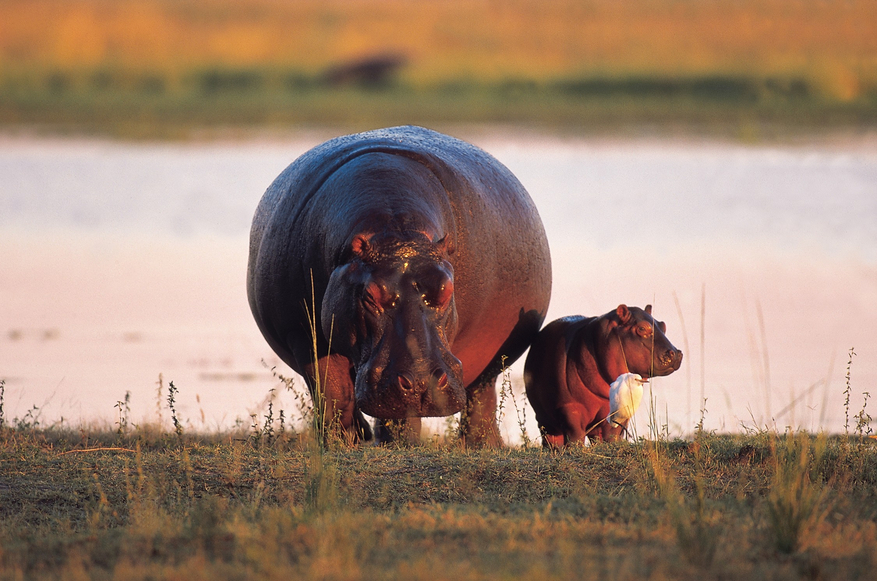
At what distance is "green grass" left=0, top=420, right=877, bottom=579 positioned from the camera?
3.88 meters

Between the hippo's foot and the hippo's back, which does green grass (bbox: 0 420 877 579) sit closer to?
the hippo's foot

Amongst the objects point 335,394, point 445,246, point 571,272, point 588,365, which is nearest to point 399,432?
point 335,394

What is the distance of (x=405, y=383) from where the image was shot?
5.33 metres

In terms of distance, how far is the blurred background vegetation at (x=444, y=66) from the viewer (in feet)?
95.0

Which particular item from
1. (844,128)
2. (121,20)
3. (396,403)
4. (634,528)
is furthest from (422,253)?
(121,20)

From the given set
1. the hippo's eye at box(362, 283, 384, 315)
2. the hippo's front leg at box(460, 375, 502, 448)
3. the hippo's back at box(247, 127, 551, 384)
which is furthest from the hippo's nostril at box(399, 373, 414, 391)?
the hippo's front leg at box(460, 375, 502, 448)

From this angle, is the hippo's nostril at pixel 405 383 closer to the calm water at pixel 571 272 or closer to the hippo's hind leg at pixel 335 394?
the hippo's hind leg at pixel 335 394

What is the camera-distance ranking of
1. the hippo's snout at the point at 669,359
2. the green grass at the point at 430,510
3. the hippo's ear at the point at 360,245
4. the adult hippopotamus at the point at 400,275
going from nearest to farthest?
1. the green grass at the point at 430,510
2. the adult hippopotamus at the point at 400,275
3. the hippo's ear at the point at 360,245
4. the hippo's snout at the point at 669,359

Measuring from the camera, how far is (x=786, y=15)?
30750 millimetres

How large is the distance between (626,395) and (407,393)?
1.68 m

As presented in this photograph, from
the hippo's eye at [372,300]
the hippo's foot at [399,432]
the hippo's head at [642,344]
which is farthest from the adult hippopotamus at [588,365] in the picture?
the hippo's eye at [372,300]

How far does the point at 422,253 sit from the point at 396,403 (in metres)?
0.71

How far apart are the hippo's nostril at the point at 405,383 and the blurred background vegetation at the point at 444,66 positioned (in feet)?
70.6

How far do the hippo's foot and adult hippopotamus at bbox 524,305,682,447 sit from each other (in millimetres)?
669
